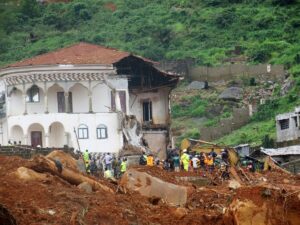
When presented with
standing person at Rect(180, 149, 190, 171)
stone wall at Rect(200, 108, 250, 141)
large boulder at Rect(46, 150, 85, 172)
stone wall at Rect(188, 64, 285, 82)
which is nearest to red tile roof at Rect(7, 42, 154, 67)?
stone wall at Rect(200, 108, 250, 141)

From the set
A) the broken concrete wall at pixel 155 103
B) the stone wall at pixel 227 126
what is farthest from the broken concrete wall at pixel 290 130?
the stone wall at pixel 227 126

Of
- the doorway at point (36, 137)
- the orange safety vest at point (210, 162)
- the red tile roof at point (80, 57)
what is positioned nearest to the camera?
the orange safety vest at point (210, 162)

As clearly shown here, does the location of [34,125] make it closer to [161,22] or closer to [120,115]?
[120,115]

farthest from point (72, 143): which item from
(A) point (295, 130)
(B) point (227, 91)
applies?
(B) point (227, 91)

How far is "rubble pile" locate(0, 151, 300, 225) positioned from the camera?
30.0 m

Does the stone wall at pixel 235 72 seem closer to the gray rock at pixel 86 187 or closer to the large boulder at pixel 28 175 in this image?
the gray rock at pixel 86 187

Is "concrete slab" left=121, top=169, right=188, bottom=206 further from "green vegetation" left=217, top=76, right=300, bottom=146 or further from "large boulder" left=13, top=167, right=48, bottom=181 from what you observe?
"green vegetation" left=217, top=76, right=300, bottom=146

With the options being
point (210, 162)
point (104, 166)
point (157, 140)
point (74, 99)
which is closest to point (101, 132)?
point (74, 99)

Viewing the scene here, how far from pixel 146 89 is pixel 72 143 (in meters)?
6.19

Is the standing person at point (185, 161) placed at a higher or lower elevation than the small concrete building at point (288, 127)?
lower

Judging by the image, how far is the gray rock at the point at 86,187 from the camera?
34138 mm

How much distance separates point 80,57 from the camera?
232 ft

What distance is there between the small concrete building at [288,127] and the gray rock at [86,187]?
114 ft

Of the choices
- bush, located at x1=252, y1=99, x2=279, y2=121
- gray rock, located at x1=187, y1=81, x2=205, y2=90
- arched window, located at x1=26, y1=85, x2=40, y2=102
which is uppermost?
gray rock, located at x1=187, y1=81, x2=205, y2=90
